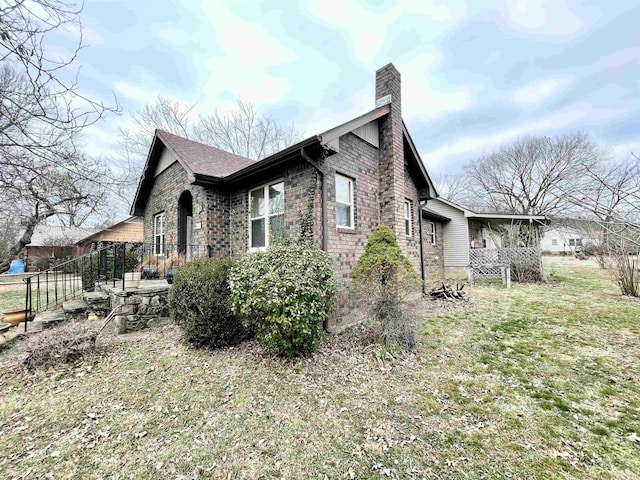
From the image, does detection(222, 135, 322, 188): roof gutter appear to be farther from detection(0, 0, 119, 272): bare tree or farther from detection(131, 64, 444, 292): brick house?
detection(0, 0, 119, 272): bare tree

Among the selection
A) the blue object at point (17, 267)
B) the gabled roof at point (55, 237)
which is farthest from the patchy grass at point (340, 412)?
the blue object at point (17, 267)

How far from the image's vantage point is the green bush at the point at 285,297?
4.01 metres

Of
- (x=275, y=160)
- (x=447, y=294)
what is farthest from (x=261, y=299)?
(x=447, y=294)

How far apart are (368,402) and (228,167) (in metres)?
8.42

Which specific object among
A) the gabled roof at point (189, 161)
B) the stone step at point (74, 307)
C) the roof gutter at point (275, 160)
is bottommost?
the stone step at point (74, 307)

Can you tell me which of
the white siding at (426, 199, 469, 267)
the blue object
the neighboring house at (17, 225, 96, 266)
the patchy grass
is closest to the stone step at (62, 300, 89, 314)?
the patchy grass

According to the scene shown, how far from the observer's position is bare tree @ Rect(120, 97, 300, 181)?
21.3m

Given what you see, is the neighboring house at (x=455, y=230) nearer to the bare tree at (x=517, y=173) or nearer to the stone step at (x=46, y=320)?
the bare tree at (x=517, y=173)

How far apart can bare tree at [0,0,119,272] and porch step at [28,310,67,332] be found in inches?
110

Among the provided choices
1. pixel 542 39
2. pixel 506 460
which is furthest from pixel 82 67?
pixel 542 39

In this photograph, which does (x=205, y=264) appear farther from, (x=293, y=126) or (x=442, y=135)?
(x=442, y=135)

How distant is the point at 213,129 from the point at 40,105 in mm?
22687

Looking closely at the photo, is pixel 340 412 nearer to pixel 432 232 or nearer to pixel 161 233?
pixel 161 233

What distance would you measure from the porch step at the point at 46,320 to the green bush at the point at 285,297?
424 centimetres
